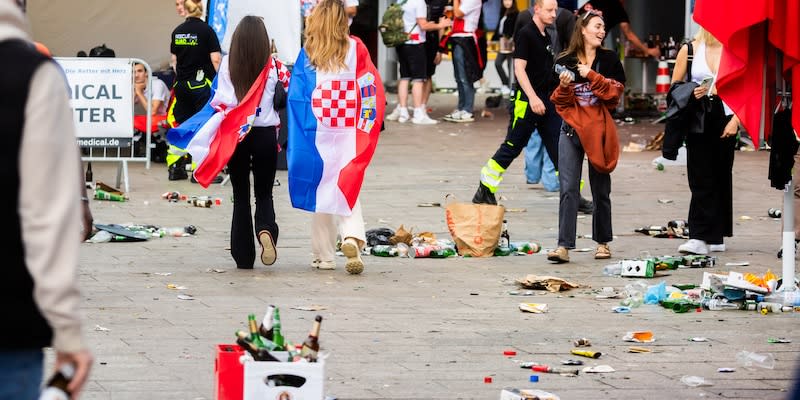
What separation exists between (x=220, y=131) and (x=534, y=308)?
2692 millimetres

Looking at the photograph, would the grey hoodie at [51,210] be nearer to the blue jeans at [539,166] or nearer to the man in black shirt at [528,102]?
the man in black shirt at [528,102]

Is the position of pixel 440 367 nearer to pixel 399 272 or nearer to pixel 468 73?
pixel 399 272

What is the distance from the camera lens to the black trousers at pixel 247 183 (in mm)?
9961

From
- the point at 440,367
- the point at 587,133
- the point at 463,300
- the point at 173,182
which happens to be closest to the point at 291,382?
the point at 440,367

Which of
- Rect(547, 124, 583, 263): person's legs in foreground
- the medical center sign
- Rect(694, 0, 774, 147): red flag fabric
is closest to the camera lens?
Rect(694, 0, 774, 147): red flag fabric

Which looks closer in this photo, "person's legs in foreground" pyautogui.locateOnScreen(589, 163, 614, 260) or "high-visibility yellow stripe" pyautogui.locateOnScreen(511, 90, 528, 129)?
"person's legs in foreground" pyautogui.locateOnScreen(589, 163, 614, 260)

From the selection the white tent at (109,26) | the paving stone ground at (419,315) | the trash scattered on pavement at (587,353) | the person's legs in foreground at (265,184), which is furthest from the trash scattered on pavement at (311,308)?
the white tent at (109,26)

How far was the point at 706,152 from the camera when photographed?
10.6 metres

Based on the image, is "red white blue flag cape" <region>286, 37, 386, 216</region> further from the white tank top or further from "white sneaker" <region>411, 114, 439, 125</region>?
"white sneaker" <region>411, 114, 439, 125</region>

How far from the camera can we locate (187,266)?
33.3 ft

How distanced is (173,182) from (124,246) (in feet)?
13.8

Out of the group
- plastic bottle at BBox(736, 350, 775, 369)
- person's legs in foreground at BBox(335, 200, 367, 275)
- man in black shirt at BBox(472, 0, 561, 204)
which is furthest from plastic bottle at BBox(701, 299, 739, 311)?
man in black shirt at BBox(472, 0, 561, 204)

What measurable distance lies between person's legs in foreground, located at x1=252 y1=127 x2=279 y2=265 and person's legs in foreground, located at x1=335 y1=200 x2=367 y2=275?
508 mm

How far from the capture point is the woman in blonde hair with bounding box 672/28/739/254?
10.4 meters
